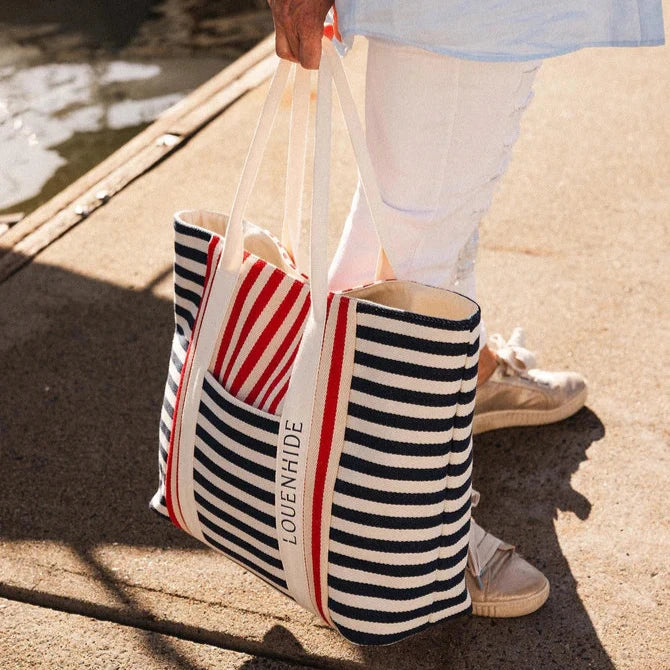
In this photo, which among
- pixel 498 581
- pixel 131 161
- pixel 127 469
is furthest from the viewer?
pixel 131 161

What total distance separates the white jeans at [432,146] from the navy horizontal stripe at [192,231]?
1.13 feet

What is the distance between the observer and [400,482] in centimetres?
156

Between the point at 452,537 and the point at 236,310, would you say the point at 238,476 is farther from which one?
the point at 452,537

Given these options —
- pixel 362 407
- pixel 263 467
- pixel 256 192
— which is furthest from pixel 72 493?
pixel 256 192

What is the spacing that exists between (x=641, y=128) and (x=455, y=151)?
2.61 m

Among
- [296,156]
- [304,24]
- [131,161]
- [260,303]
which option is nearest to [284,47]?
[304,24]

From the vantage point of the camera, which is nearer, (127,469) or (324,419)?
(324,419)

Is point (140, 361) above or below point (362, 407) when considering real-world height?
below

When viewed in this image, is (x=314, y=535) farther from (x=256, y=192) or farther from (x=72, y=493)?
(x=256, y=192)

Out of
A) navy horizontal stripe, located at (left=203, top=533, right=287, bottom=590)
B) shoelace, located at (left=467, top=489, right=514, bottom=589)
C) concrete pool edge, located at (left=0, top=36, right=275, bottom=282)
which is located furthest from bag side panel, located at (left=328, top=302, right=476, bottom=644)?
concrete pool edge, located at (left=0, top=36, right=275, bottom=282)

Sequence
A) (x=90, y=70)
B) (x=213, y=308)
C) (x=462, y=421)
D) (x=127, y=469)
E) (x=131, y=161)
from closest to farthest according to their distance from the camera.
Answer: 1. (x=462, y=421)
2. (x=213, y=308)
3. (x=127, y=469)
4. (x=131, y=161)
5. (x=90, y=70)

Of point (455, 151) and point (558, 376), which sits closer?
point (455, 151)

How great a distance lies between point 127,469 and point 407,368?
1156 millimetres

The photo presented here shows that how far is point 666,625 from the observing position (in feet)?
6.37
